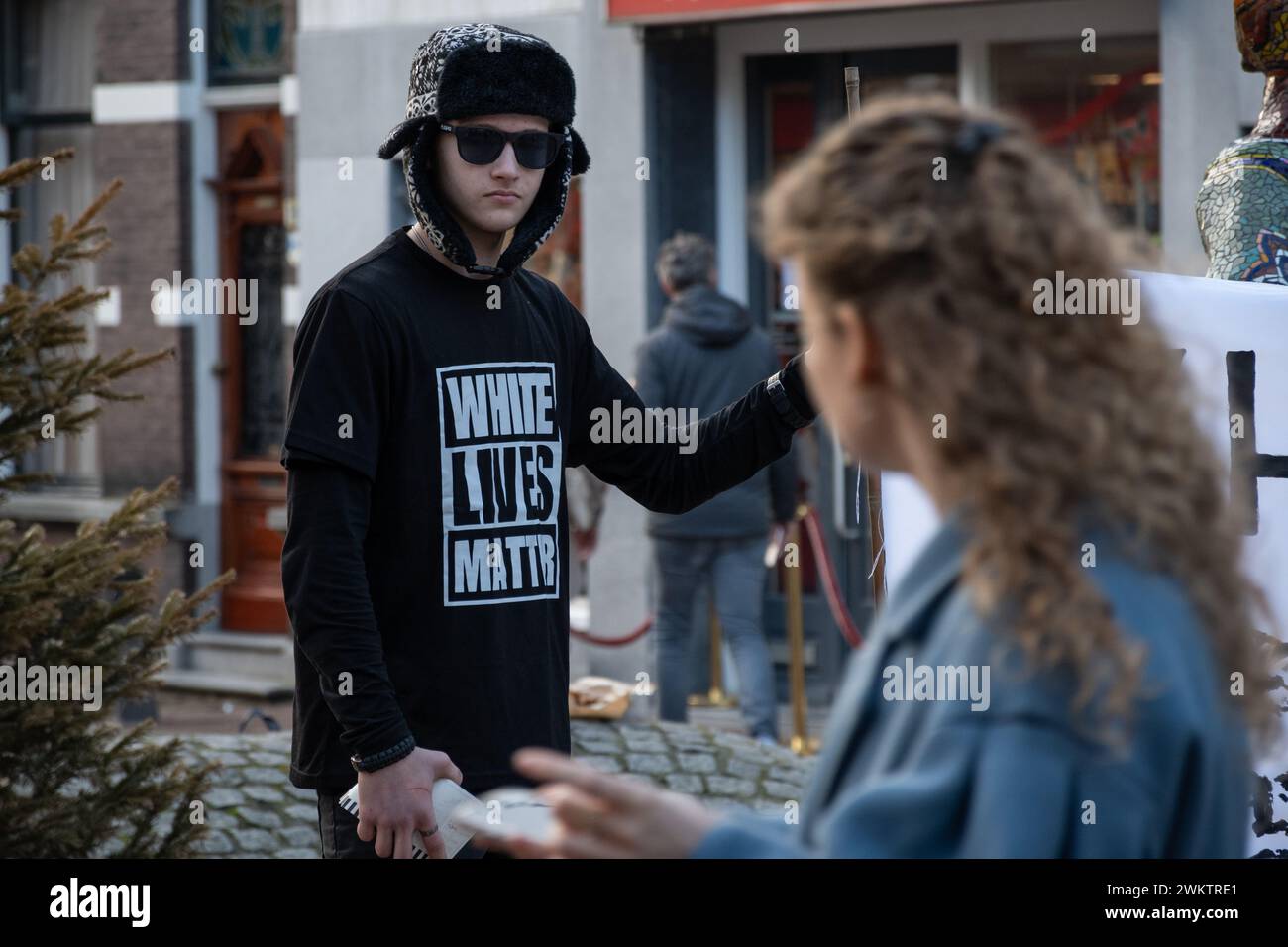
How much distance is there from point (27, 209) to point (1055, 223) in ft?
38.2

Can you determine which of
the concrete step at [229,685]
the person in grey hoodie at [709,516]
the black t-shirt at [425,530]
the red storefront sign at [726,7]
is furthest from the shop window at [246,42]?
the black t-shirt at [425,530]

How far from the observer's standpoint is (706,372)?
26.1ft

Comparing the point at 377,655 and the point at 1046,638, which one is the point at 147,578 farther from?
the point at 1046,638

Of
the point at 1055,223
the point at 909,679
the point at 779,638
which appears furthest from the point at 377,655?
the point at 779,638

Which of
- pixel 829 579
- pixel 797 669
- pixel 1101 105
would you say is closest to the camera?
pixel 797 669

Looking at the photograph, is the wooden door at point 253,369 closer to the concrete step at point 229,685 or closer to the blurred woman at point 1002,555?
the concrete step at point 229,685

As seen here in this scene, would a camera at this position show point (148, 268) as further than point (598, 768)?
Yes

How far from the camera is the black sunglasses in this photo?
3186 millimetres

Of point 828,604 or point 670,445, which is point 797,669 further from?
point 670,445

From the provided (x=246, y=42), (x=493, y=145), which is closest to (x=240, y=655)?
(x=246, y=42)

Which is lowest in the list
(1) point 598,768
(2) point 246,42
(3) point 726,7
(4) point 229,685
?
(4) point 229,685

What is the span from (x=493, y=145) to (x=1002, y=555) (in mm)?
1911

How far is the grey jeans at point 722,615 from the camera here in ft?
26.3

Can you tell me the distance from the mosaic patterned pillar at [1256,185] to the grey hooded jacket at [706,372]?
4.06m
